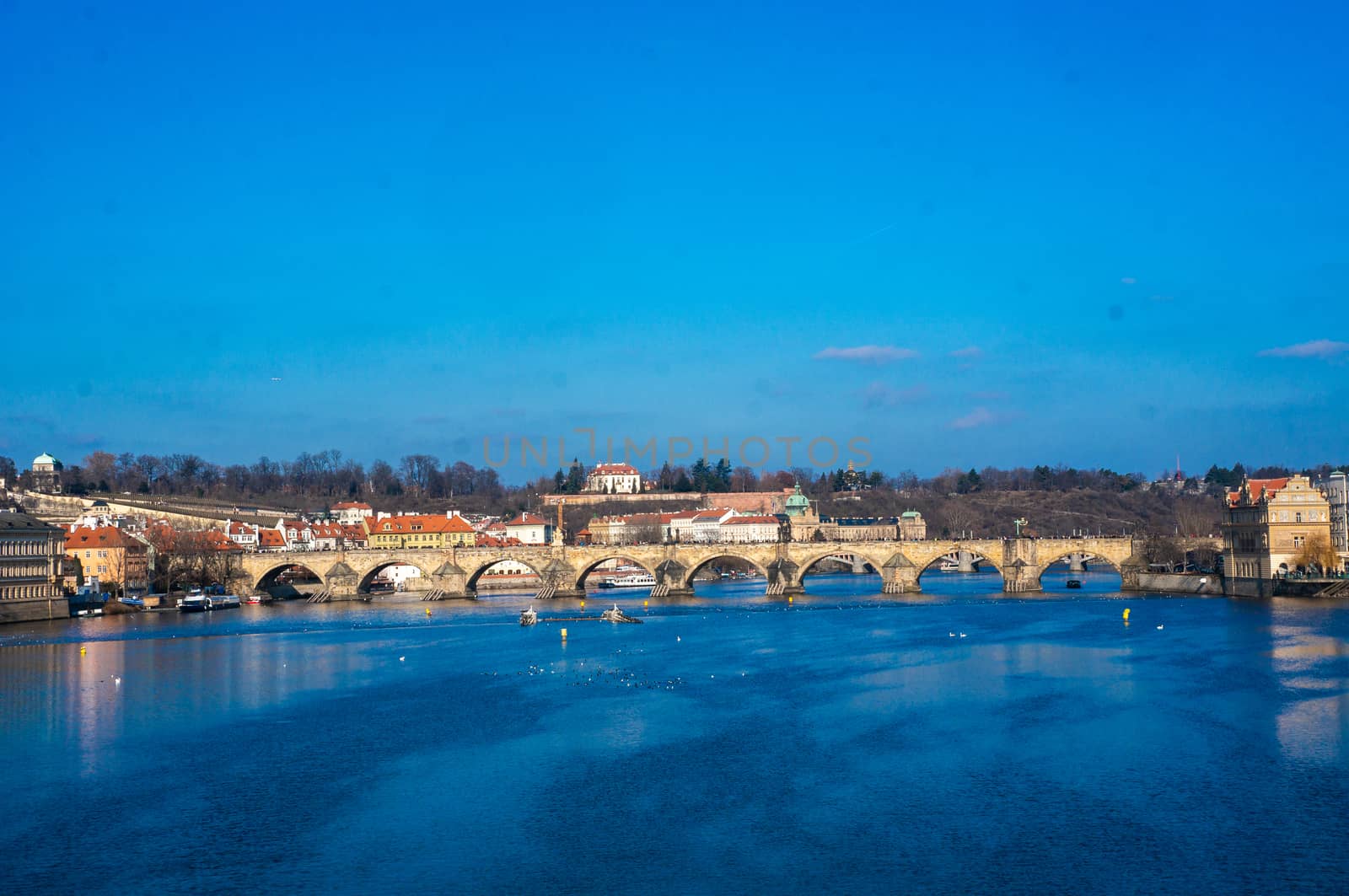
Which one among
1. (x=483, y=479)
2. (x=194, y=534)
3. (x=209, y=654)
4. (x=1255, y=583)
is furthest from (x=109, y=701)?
(x=483, y=479)

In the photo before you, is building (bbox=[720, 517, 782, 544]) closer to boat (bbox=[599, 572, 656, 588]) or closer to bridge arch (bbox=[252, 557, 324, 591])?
boat (bbox=[599, 572, 656, 588])

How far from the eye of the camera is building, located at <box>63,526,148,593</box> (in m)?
87.5

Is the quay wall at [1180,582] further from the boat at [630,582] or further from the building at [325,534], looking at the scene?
the building at [325,534]

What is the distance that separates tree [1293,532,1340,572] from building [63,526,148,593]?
68.7 metres

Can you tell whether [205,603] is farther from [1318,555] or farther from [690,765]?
[1318,555]

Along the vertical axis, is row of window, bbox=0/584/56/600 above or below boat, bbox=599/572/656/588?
above

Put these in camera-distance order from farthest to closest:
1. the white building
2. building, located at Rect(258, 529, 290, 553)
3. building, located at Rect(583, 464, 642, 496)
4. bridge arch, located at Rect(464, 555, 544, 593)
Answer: building, located at Rect(583, 464, 642, 496), the white building, building, located at Rect(258, 529, 290, 553), bridge arch, located at Rect(464, 555, 544, 593)

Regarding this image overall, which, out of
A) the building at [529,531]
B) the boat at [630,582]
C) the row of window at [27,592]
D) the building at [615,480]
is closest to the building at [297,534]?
the building at [529,531]

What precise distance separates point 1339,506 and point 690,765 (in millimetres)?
66326

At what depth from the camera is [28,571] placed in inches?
2785

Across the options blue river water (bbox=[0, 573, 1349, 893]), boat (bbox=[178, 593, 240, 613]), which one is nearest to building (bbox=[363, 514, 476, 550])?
boat (bbox=[178, 593, 240, 613])

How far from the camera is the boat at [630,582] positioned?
10700 centimetres

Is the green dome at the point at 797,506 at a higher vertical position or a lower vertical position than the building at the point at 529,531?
higher

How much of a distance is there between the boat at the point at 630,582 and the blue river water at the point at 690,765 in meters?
51.5
